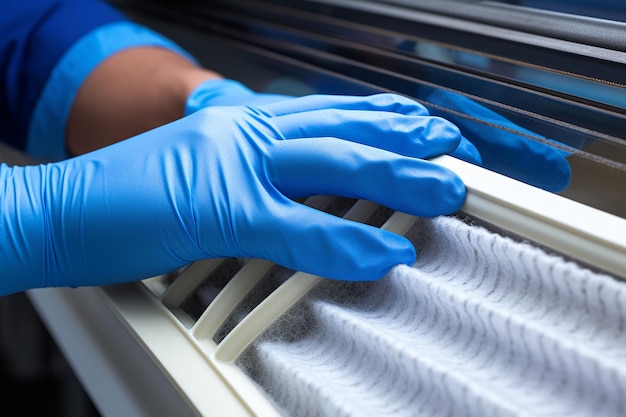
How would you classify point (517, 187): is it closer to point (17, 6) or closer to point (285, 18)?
point (285, 18)

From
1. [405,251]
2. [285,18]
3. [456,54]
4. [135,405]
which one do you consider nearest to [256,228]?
[405,251]

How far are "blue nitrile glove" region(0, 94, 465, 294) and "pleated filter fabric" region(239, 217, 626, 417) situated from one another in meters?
0.05

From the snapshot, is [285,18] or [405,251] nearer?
[405,251]

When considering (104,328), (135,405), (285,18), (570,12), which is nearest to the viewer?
(135,405)

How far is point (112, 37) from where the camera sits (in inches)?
56.6

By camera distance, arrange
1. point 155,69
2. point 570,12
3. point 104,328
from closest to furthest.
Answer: point 104,328
point 570,12
point 155,69

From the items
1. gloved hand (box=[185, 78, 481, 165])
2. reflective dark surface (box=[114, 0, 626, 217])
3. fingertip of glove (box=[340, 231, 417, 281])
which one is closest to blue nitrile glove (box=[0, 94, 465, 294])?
fingertip of glove (box=[340, 231, 417, 281])

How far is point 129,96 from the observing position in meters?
1.36

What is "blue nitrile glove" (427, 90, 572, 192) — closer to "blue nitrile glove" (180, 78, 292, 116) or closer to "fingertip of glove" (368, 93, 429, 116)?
"fingertip of glove" (368, 93, 429, 116)

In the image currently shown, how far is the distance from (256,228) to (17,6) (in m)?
1.06

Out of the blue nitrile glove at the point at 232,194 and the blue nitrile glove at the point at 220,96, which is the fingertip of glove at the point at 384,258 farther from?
the blue nitrile glove at the point at 220,96

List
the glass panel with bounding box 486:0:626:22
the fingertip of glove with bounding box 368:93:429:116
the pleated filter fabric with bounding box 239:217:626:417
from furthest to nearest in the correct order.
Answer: the glass panel with bounding box 486:0:626:22 → the fingertip of glove with bounding box 368:93:429:116 → the pleated filter fabric with bounding box 239:217:626:417

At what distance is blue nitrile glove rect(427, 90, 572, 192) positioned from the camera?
0.84 metres

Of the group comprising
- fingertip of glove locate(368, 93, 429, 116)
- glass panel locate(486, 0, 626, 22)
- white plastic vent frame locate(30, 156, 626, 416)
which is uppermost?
glass panel locate(486, 0, 626, 22)
